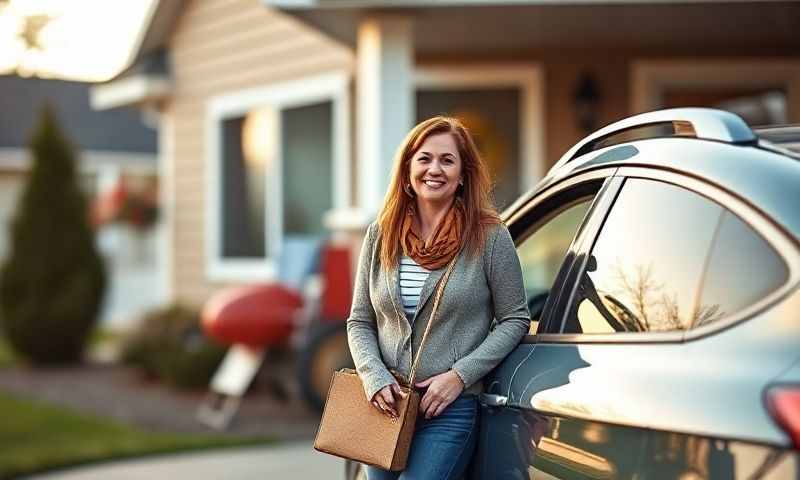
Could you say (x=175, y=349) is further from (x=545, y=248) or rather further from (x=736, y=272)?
(x=736, y=272)

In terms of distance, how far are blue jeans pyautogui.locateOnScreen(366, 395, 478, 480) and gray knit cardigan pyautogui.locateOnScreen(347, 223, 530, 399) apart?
0.07 meters

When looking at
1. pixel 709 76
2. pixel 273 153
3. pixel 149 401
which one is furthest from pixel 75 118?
pixel 709 76

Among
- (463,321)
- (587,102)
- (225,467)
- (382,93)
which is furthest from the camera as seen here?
(587,102)

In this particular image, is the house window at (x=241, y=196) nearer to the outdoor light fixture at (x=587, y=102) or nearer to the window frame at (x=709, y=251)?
the outdoor light fixture at (x=587, y=102)

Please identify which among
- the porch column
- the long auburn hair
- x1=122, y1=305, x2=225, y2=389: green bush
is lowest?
x1=122, y1=305, x2=225, y2=389: green bush

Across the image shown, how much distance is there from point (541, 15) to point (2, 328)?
31.5 ft

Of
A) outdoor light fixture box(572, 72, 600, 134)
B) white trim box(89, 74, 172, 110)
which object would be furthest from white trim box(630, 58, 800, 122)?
white trim box(89, 74, 172, 110)

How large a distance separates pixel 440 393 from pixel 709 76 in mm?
7882

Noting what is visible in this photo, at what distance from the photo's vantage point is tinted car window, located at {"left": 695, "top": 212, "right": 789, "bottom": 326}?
2484mm

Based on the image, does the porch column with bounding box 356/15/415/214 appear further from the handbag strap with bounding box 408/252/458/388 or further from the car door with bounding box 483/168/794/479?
the car door with bounding box 483/168/794/479

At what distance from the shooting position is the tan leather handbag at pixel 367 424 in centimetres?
333

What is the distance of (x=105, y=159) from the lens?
26.8 m

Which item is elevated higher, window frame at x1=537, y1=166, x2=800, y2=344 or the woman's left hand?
window frame at x1=537, y1=166, x2=800, y2=344

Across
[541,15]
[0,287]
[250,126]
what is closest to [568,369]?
[541,15]
